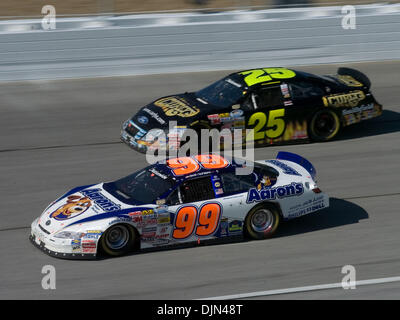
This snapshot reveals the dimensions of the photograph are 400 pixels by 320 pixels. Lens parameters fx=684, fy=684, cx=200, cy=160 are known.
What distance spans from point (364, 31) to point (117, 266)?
12231mm

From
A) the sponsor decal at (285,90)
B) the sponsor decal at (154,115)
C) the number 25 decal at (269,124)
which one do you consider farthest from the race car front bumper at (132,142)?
the sponsor decal at (285,90)

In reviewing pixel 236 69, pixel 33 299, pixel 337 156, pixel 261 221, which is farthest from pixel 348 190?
pixel 236 69

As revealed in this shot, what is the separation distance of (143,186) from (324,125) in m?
5.57

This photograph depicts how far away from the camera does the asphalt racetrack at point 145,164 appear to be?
8367 millimetres

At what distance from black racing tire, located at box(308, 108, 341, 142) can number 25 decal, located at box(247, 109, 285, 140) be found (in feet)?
2.23

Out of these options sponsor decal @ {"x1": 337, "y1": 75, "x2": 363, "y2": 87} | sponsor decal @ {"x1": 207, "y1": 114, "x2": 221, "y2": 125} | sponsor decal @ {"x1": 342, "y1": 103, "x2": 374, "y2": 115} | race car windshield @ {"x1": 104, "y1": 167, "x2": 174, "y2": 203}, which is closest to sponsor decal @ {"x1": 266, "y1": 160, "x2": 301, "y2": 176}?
race car windshield @ {"x1": 104, "y1": 167, "x2": 174, "y2": 203}

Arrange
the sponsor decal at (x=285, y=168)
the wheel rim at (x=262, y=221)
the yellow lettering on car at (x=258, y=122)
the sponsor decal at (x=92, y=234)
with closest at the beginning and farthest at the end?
the sponsor decal at (x=92, y=234)
the wheel rim at (x=262, y=221)
the sponsor decal at (x=285, y=168)
the yellow lettering on car at (x=258, y=122)

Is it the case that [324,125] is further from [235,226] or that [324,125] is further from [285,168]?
[235,226]

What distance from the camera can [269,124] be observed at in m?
13.2

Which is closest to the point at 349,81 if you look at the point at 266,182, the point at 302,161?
the point at 302,161

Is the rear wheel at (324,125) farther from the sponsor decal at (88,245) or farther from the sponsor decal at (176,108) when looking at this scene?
the sponsor decal at (88,245)

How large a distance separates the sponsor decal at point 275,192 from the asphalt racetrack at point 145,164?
1.97ft

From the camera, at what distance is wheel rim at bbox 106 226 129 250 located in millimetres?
8812
